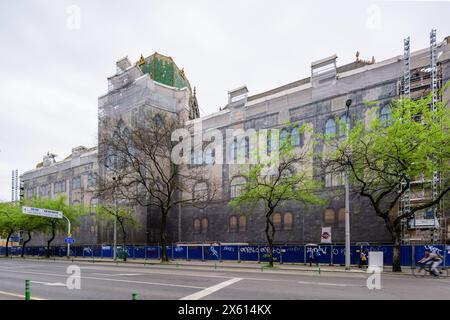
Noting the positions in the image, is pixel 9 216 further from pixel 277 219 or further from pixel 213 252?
pixel 277 219

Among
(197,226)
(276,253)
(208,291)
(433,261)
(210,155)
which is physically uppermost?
(210,155)

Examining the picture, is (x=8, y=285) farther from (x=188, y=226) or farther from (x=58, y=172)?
(x=58, y=172)

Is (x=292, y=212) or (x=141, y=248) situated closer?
(x=292, y=212)

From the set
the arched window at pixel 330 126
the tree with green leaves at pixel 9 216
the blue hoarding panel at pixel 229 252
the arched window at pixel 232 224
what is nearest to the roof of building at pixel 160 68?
the arched window at pixel 232 224

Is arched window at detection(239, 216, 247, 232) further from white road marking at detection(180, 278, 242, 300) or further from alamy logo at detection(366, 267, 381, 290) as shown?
white road marking at detection(180, 278, 242, 300)

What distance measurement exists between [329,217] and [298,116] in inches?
411

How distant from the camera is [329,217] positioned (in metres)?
38.0

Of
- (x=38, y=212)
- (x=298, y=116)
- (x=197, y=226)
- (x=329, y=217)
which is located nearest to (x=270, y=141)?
(x=298, y=116)

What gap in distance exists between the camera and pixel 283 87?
50.3m

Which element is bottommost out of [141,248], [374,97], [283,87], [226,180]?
[141,248]
